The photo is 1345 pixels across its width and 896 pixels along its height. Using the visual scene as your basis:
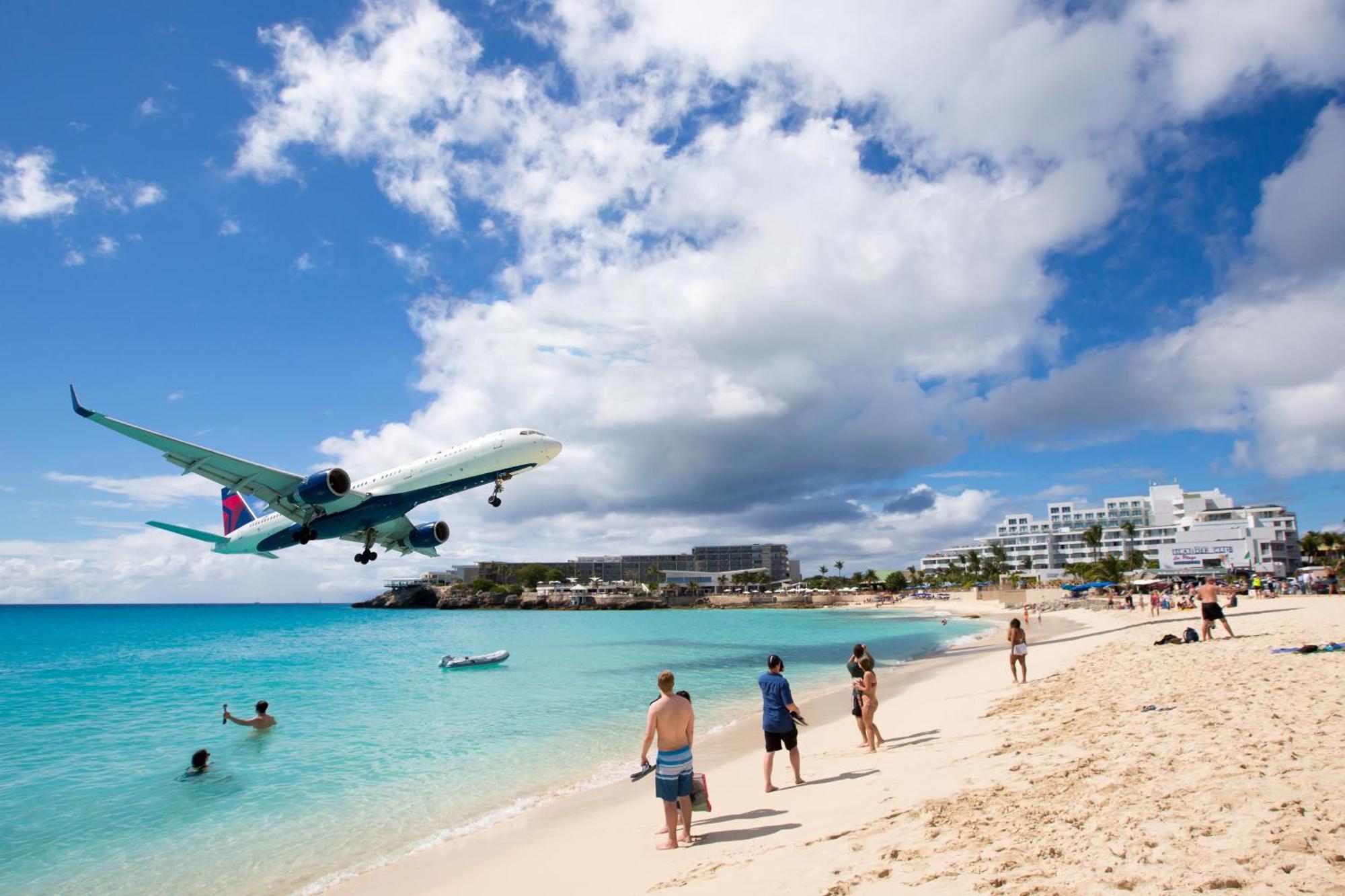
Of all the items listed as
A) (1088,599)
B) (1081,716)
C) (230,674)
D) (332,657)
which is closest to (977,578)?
(1088,599)

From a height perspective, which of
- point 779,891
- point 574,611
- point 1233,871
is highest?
point 1233,871

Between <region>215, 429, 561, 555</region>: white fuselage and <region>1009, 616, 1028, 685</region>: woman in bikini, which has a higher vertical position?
<region>215, 429, 561, 555</region>: white fuselage

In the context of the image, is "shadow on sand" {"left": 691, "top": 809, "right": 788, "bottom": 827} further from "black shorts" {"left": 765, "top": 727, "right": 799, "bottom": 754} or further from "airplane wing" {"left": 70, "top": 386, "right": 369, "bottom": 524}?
"airplane wing" {"left": 70, "top": 386, "right": 369, "bottom": 524}

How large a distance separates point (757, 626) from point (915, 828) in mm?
87456

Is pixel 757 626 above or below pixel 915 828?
below

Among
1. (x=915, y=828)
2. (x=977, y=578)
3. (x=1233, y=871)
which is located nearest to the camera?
(x=1233, y=871)

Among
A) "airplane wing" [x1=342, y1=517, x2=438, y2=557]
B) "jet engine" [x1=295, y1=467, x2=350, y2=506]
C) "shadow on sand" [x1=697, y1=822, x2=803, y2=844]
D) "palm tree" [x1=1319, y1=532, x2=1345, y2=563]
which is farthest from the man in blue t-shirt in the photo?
"palm tree" [x1=1319, y1=532, x2=1345, y2=563]

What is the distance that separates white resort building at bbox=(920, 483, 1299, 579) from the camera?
7888 centimetres

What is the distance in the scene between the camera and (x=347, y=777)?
1680cm

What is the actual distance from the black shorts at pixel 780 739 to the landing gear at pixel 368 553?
33992mm

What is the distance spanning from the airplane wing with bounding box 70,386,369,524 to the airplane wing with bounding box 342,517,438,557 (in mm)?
5325

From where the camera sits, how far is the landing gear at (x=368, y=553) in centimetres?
3932

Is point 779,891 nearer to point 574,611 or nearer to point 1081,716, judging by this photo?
point 1081,716

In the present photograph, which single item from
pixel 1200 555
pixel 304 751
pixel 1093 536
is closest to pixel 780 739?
pixel 304 751
